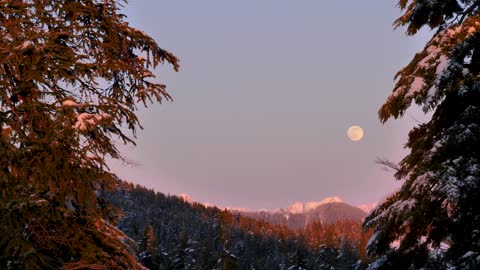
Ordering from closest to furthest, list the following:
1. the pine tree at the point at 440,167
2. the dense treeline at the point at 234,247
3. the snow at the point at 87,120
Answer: the snow at the point at 87,120, the pine tree at the point at 440,167, the dense treeline at the point at 234,247

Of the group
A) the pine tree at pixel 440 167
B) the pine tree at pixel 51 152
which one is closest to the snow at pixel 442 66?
the pine tree at pixel 440 167

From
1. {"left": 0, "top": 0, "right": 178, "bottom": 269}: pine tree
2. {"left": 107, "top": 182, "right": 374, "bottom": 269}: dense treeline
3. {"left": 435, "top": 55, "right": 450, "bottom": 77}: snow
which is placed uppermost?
{"left": 107, "top": 182, "right": 374, "bottom": 269}: dense treeline

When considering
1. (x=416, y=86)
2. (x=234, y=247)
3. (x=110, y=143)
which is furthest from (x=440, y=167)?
(x=234, y=247)

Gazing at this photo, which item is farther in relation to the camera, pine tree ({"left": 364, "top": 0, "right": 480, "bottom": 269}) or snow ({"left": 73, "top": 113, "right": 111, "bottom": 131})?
pine tree ({"left": 364, "top": 0, "right": 480, "bottom": 269})

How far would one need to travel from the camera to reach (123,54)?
6215 millimetres

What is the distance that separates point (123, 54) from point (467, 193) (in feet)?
14.8

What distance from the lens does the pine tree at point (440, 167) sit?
572 centimetres

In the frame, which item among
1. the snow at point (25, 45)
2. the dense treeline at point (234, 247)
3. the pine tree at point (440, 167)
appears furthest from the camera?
the dense treeline at point (234, 247)

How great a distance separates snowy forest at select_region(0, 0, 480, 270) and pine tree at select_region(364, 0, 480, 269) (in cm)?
2

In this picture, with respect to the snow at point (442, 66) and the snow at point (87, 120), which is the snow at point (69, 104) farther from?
the snow at point (442, 66)

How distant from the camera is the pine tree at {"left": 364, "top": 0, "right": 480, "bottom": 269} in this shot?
5.72 meters

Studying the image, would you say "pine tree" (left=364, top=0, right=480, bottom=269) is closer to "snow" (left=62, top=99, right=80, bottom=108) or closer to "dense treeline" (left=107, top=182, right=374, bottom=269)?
"dense treeline" (left=107, top=182, right=374, bottom=269)

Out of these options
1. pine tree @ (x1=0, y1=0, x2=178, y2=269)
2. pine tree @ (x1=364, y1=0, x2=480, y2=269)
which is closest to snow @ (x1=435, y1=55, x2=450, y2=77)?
pine tree @ (x1=364, y1=0, x2=480, y2=269)

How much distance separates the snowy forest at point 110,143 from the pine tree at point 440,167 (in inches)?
0.6
